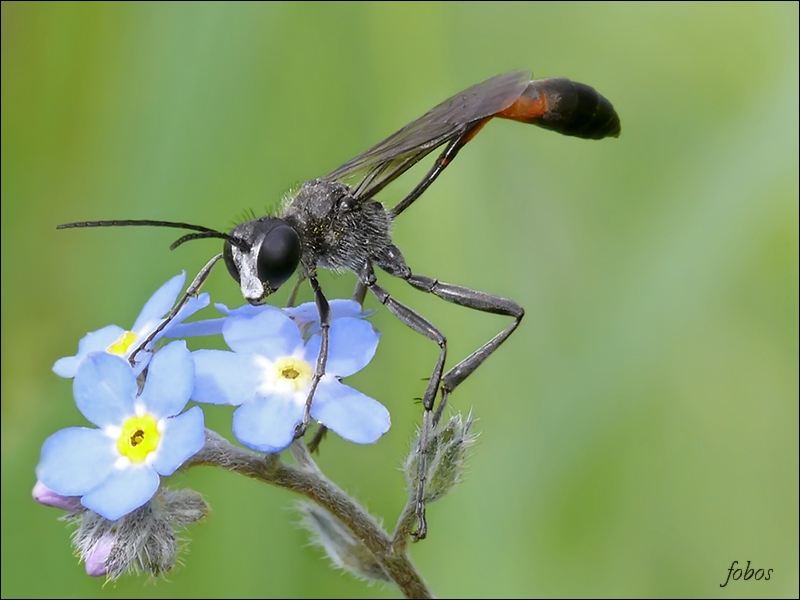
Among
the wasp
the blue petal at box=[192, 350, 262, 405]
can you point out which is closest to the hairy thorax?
the wasp

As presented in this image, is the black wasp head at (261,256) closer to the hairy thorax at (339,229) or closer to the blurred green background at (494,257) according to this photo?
the hairy thorax at (339,229)

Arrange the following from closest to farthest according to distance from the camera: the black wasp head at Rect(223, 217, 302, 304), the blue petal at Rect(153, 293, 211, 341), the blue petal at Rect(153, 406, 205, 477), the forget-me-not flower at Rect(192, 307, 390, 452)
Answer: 1. the blue petal at Rect(153, 406, 205, 477)
2. the forget-me-not flower at Rect(192, 307, 390, 452)
3. the blue petal at Rect(153, 293, 211, 341)
4. the black wasp head at Rect(223, 217, 302, 304)

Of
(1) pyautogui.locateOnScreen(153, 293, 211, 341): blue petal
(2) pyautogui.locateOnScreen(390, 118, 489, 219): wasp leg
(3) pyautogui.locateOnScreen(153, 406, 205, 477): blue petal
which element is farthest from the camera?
(2) pyautogui.locateOnScreen(390, 118, 489, 219): wasp leg

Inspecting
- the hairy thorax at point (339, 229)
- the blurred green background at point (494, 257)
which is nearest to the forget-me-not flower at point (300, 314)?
the hairy thorax at point (339, 229)

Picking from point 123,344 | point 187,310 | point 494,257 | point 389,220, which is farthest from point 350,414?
point 494,257

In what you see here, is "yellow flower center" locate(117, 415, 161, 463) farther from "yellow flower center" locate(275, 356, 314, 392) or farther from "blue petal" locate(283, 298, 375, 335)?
"blue petal" locate(283, 298, 375, 335)

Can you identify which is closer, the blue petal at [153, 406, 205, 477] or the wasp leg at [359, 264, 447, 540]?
the blue petal at [153, 406, 205, 477]

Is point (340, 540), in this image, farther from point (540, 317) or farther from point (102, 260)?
point (102, 260)
